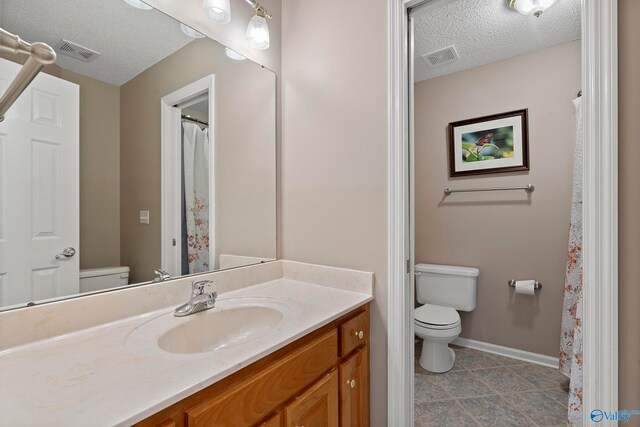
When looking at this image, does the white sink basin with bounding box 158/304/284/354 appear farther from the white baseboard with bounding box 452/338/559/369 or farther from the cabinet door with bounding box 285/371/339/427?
the white baseboard with bounding box 452/338/559/369

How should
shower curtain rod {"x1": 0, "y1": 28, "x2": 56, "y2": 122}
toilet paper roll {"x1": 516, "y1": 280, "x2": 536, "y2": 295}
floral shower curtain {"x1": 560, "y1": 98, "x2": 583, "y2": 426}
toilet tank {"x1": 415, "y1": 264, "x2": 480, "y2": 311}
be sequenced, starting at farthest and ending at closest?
toilet tank {"x1": 415, "y1": 264, "x2": 480, "y2": 311}, toilet paper roll {"x1": 516, "y1": 280, "x2": 536, "y2": 295}, floral shower curtain {"x1": 560, "y1": 98, "x2": 583, "y2": 426}, shower curtain rod {"x1": 0, "y1": 28, "x2": 56, "y2": 122}

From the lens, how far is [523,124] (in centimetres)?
223

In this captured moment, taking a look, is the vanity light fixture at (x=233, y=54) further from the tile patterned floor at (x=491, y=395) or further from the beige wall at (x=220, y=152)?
the tile patterned floor at (x=491, y=395)

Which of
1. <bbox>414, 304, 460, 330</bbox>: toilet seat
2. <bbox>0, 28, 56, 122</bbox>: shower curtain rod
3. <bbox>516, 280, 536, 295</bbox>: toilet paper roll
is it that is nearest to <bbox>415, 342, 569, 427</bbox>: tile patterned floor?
<bbox>414, 304, 460, 330</bbox>: toilet seat

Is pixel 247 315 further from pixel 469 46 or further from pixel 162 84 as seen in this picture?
pixel 469 46

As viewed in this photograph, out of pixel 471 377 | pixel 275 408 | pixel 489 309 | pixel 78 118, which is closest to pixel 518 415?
pixel 471 377

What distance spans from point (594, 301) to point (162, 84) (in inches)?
67.5

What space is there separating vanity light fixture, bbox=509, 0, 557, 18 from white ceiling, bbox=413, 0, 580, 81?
52mm

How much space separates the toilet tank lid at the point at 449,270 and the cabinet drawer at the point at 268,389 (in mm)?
1673

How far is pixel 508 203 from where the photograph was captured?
229 cm

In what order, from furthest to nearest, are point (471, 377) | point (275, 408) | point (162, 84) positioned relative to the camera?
point (471, 377) → point (162, 84) → point (275, 408)

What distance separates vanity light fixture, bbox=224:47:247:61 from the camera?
1.36m

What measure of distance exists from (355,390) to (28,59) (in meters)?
1.34

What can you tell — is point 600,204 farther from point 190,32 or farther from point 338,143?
point 190,32
